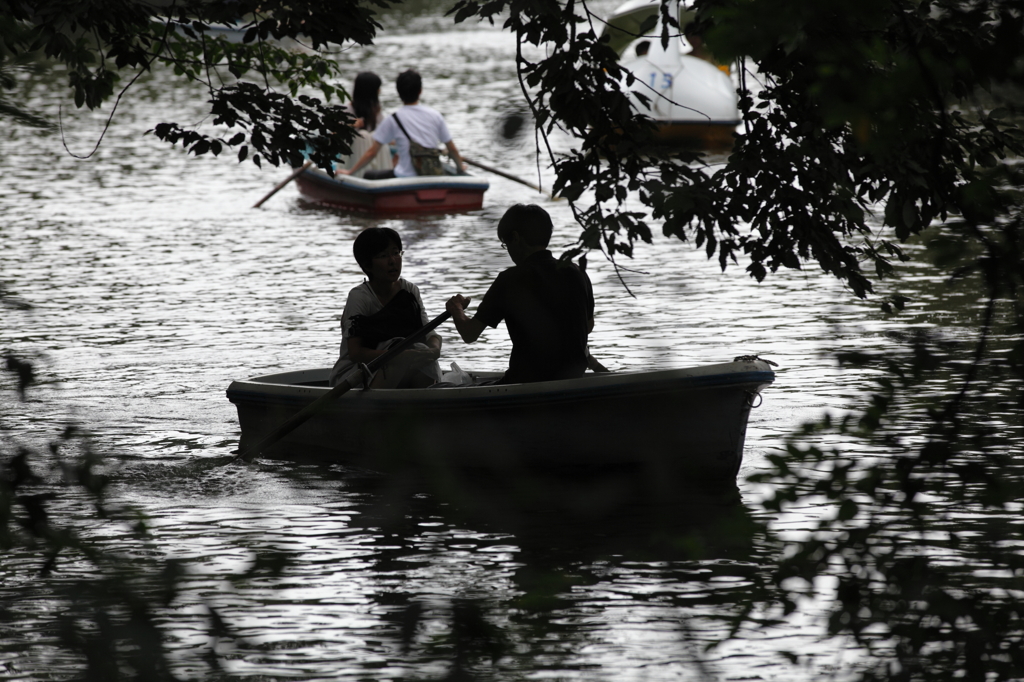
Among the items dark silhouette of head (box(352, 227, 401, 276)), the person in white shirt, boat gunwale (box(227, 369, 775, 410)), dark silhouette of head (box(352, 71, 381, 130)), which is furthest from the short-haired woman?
dark silhouette of head (box(352, 71, 381, 130))

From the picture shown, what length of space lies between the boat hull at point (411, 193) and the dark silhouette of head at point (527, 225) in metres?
10.6

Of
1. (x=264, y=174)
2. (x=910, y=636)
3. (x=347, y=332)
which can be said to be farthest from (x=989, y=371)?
(x=264, y=174)

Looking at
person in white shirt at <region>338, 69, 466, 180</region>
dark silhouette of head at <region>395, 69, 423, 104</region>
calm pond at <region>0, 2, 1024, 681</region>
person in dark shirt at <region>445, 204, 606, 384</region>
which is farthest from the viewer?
person in white shirt at <region>338, 69, 466, 180</region>

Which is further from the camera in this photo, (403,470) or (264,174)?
(264,174)

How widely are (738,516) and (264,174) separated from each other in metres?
19.5

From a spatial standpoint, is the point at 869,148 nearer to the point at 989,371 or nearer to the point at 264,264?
the point at 989,371

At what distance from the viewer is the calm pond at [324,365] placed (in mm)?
2902

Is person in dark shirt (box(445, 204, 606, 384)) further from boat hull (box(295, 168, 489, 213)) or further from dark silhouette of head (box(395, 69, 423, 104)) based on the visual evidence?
boat hull (box(295, 168, 489, 213))

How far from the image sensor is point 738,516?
107 inches

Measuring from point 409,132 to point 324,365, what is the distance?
23.9ft

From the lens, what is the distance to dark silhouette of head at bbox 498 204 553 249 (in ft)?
21.0

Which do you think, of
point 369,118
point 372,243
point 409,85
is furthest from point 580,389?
point 369,118

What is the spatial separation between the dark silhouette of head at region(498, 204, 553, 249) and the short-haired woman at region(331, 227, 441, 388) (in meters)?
0.98

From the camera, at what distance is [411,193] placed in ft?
56.1
